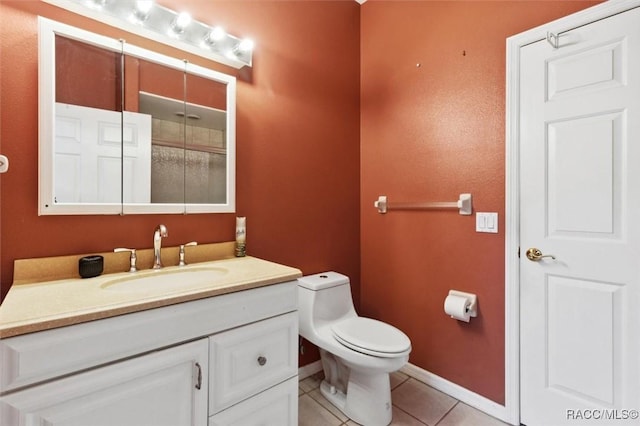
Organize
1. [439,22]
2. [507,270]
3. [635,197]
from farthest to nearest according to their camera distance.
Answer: [439,22], [507,270], [635,197]

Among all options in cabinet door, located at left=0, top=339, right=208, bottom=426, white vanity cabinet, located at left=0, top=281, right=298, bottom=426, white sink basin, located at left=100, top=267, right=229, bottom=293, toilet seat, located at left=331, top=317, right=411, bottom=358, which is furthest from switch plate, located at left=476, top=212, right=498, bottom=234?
cabinet door, located at left=0, top=339, right=208, bottom=426

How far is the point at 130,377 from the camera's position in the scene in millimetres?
866

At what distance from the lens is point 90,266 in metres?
1.17

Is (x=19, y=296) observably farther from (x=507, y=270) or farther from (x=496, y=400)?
(x=496, y=400)

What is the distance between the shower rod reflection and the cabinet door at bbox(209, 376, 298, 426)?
1.27m

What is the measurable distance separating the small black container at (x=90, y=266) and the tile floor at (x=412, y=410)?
1.28 m

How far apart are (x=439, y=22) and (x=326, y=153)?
1082 mm

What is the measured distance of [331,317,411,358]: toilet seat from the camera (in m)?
1.43

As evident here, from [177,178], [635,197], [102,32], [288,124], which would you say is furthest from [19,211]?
[635,197]

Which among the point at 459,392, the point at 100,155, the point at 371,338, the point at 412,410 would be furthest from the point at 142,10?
the point at 459,392

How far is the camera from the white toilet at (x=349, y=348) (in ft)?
4.75

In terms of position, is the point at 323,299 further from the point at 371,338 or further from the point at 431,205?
the point at 431,205

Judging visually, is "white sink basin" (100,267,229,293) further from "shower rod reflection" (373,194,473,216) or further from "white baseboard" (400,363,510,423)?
"white baseboard" (400,363,510,423)

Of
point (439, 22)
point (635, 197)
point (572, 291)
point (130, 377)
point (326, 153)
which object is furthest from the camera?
point (326, 153)
